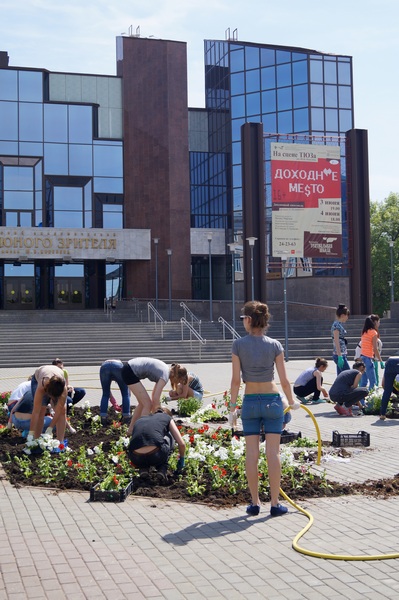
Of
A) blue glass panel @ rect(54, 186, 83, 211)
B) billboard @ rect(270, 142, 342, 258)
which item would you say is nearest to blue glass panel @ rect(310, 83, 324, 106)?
blue glass panel @ rect(54, 186, 83, 211)

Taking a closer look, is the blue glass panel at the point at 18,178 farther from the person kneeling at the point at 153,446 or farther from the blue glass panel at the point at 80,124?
the person kneeling at the point at 153,446

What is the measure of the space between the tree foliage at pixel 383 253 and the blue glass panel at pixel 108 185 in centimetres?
1964

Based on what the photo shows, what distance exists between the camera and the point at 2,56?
2041 inches

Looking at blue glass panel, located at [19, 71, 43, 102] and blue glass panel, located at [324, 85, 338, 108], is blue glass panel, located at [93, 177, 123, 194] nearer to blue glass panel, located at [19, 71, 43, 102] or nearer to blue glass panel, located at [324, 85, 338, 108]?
blue glass panel, located at [19, 71, 43, 102]

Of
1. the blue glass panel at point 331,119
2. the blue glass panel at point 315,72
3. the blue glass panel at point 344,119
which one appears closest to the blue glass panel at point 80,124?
the blue glass panel at point 315,72

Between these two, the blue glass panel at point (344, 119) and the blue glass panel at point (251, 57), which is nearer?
the blue glass panel at point (344, 119)

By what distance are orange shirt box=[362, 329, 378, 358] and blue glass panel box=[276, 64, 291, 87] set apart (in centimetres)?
4480

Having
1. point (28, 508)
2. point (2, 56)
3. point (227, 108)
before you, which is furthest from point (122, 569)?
point (227, 108)

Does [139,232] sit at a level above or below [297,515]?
above

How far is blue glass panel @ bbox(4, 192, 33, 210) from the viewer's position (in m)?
48.1

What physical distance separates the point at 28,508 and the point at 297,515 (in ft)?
7.53

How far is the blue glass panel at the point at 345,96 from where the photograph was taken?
5638 cm

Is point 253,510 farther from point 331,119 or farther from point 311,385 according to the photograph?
point 331,119

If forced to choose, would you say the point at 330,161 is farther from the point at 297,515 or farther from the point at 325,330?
the point at 297,515
